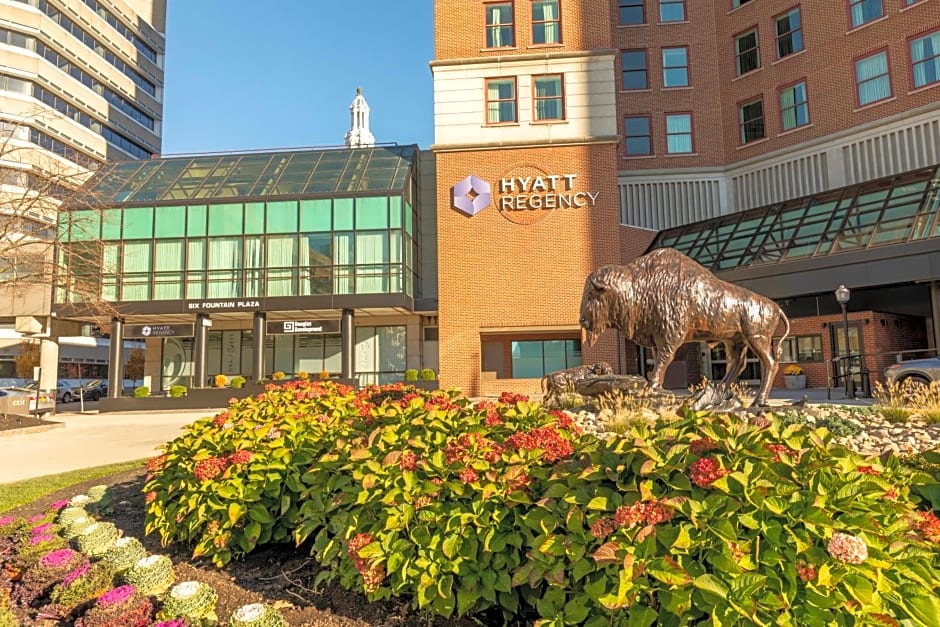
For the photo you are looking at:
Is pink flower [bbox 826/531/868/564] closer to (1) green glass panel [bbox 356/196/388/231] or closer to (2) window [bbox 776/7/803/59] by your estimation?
(1) green glass panel [bbox 356/196/388/231]

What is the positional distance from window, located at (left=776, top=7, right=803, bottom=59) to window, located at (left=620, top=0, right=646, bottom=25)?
7230mm

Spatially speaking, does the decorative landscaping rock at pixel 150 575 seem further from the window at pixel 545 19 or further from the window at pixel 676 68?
the window at pixel 676 68

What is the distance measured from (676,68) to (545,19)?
10.1 m

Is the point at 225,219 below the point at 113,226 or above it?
above

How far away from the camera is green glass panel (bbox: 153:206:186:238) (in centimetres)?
2884

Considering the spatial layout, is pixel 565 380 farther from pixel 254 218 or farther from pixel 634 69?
pixel 634 69

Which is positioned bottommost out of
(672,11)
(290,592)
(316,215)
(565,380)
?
(290,592)

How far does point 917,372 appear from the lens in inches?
529

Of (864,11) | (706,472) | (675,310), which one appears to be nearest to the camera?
(706,472)

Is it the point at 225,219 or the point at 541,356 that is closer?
the point at 541,356

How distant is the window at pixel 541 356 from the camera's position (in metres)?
26.1

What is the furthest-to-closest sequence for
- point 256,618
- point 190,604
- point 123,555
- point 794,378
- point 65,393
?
point 65,393 → point 794,378 → point 123,555 → point 190,604 → point 256,618

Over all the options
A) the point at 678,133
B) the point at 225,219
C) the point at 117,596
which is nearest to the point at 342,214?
the point at 225,219

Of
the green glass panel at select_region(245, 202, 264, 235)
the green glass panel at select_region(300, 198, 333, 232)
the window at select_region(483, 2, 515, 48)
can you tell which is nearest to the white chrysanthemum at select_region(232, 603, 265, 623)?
the green glass panel at select_region(300, 198, 333, 232)
